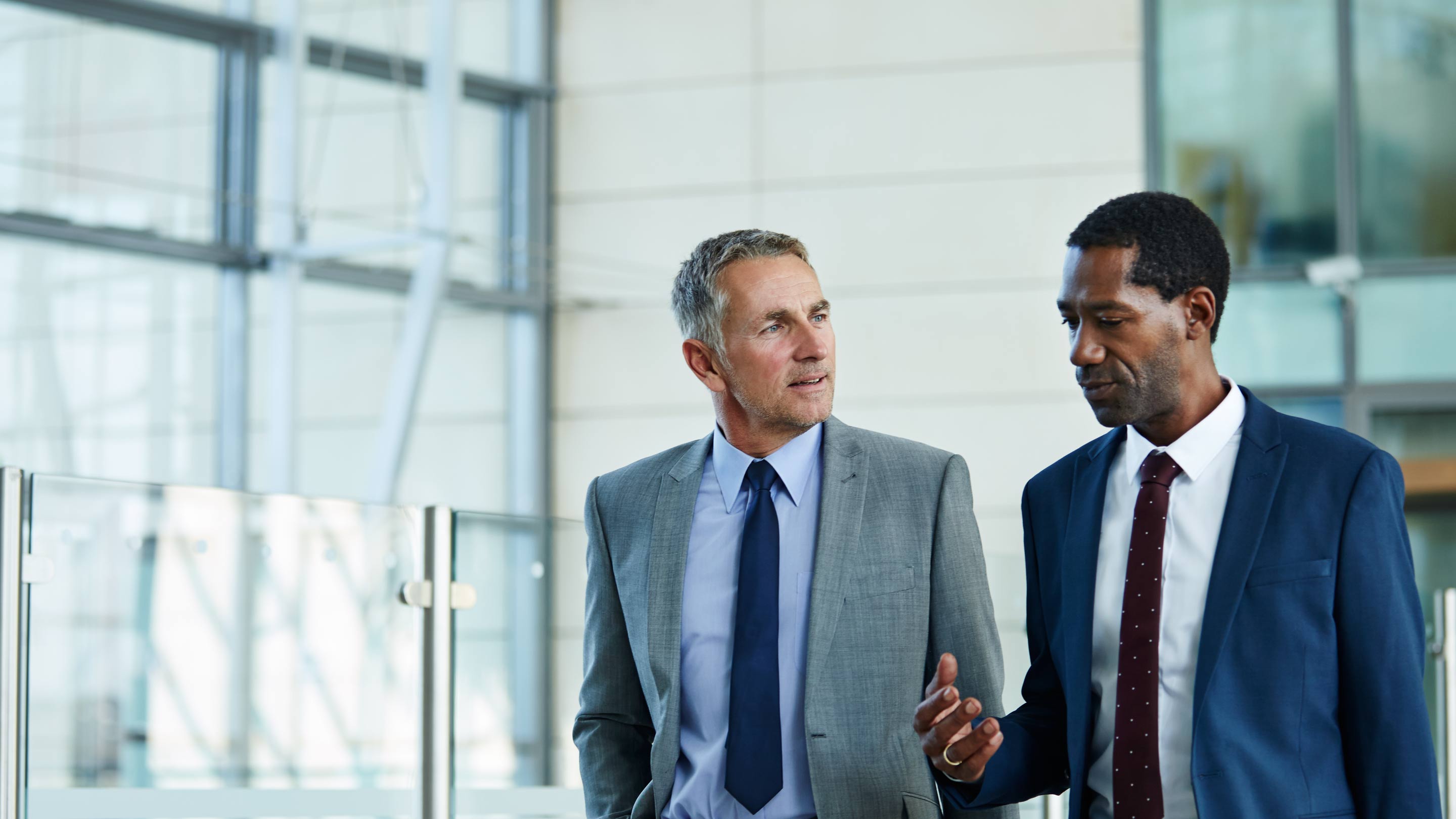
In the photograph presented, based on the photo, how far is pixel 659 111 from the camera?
761 cm

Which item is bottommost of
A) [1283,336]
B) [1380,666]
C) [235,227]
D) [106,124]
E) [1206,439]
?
[1380,666]

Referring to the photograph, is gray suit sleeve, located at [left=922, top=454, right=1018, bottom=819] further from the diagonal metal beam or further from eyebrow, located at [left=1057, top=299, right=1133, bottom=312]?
the diagonal metal beam

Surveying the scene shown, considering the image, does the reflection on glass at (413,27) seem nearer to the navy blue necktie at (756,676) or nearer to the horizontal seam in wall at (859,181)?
the horizontal seam in wall at (859,181)

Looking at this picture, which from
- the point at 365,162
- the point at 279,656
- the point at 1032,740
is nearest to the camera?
the point at 1032,740

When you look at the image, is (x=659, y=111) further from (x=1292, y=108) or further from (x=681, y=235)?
(x=1292, y=108)

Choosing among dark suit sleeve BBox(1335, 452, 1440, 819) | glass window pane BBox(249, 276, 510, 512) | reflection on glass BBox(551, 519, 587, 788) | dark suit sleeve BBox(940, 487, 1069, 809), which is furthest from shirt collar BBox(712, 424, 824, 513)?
glass window pane BBox(249, 276, 510, 512)

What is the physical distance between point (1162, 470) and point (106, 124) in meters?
5.21

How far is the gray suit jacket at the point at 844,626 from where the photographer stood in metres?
1.98

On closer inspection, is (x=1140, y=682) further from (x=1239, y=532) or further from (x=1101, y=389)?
(x=1101, y=389)

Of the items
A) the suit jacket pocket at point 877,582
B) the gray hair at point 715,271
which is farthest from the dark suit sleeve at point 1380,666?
the gray hair at point 715,271

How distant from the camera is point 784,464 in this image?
6.98 feet

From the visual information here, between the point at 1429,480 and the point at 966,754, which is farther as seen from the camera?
the point at 1429,480

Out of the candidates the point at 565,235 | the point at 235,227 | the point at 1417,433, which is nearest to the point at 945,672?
the point at 235,227

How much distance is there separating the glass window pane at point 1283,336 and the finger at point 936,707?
5.52m
